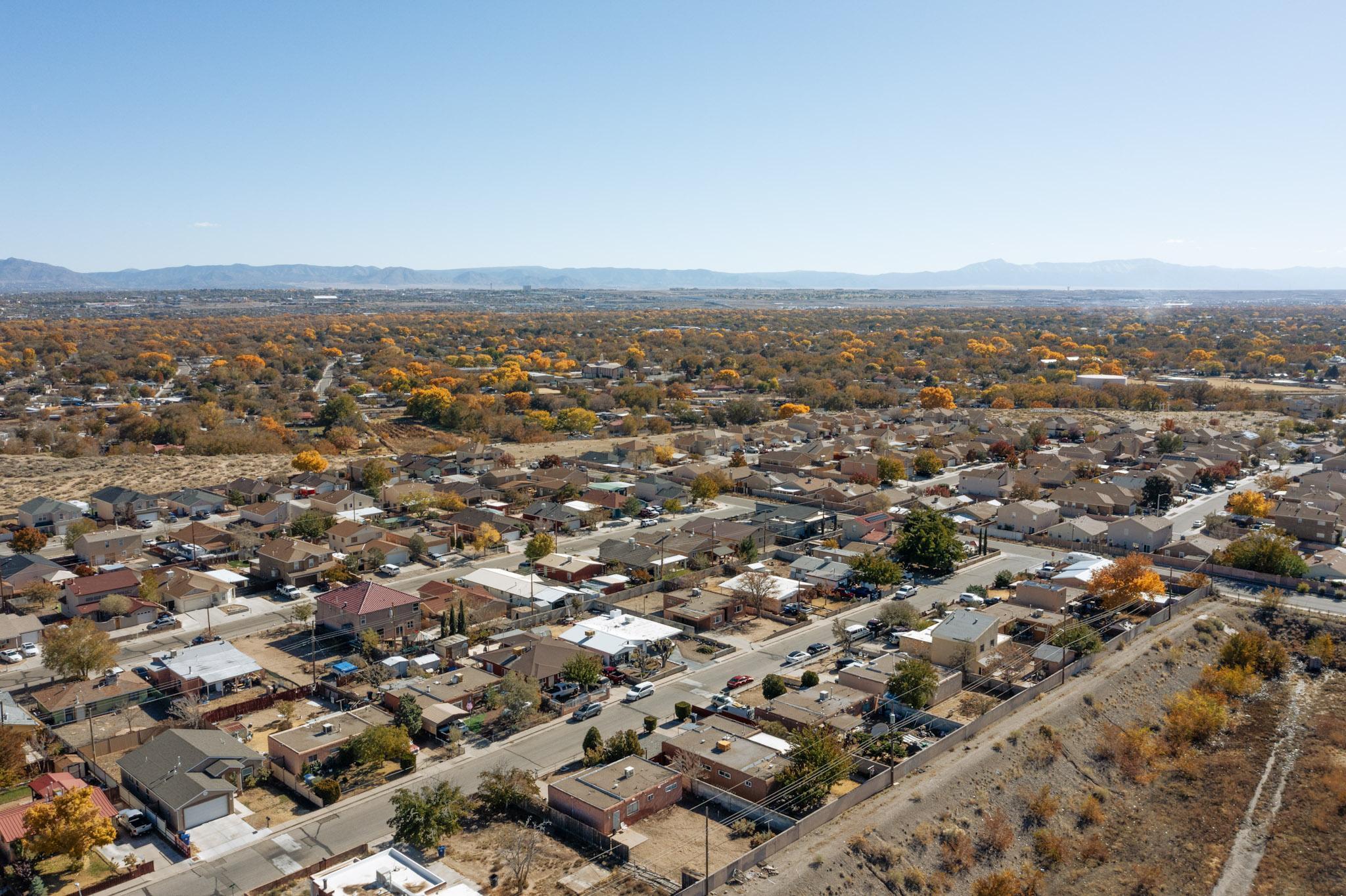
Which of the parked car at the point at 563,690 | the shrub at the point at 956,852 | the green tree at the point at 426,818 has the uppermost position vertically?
the green tree at the point at 426,818

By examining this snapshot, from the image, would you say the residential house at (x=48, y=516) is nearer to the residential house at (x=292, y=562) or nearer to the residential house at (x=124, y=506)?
the residential house at (x=124, y=506)

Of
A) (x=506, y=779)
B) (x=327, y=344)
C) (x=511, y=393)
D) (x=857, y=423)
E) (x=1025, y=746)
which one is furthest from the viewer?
(x=327, y=344)

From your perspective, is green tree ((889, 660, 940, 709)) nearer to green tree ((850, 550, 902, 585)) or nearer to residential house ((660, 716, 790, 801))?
residential house ((660, 716, 790, 801))

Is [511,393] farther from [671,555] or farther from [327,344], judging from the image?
[327,344]

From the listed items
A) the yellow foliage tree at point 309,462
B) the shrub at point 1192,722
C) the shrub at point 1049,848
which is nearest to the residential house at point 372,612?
the shrub at point 1049,848

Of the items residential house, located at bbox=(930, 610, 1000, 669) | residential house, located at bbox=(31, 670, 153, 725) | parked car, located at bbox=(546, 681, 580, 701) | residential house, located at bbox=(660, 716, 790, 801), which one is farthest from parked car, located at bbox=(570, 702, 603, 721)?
residential house, located at bbox=(31, 670, 153, 725)

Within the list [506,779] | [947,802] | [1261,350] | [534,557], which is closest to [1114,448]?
[534,557]
